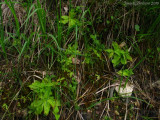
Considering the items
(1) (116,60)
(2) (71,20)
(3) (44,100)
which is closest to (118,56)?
(1) (116,60)

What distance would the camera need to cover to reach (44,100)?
1.43m

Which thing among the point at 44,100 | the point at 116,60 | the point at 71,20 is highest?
the point at 71,20

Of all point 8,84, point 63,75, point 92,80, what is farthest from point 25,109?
point 92,80

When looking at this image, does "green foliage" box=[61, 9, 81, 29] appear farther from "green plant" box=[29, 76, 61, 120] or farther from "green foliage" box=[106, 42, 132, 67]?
"green plant" box=[29, 76, 61, 120]

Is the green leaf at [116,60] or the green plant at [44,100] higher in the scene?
the green leaf at [116,60]

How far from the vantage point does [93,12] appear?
1.99 metres

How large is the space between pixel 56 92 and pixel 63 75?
0.76 feet

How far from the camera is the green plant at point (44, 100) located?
1415 mm

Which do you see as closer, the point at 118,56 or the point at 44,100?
the point at 44,100

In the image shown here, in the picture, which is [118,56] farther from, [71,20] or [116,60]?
[71,20]

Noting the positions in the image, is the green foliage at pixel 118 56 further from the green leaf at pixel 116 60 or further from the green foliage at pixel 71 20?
the green foliage at pixel 71 20

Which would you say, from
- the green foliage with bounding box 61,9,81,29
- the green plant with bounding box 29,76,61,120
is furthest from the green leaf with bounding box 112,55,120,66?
the green plant with bounding box 29,76,61,120

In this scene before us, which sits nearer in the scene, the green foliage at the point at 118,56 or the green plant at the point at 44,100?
the green plant at the point at 44,100

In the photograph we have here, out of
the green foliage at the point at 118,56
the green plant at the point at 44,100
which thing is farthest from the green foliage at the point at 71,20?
the green plant at the point at 44,100
